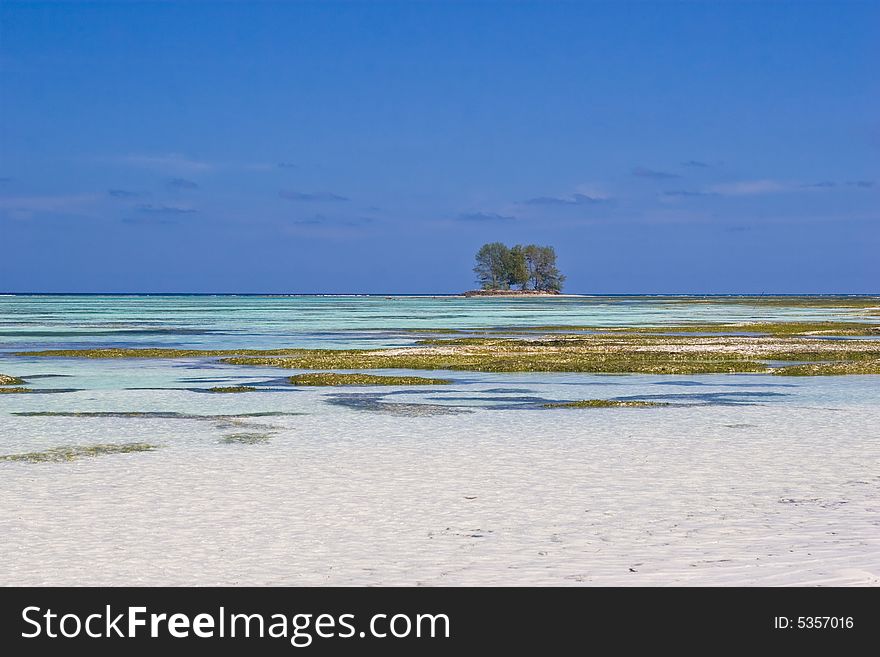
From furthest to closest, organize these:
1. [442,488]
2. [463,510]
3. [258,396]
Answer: [258,396], [442,488], [463,510]

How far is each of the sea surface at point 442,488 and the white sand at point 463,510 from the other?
0.16 ft

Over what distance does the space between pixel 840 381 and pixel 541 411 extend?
1245cm

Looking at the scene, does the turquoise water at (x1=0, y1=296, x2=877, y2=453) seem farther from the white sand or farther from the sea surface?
the white sand

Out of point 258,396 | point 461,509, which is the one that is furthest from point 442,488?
point 258,396

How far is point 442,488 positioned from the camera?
16281 mm

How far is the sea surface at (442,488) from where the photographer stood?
1175 centimetres

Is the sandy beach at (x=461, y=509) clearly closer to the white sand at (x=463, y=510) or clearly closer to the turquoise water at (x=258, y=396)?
the white sand at (x=463, y=510)

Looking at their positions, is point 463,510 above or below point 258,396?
below

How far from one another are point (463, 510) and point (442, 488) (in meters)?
1.60

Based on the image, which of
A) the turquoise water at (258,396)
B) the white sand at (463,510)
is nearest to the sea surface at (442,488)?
the white sand at (463,510)

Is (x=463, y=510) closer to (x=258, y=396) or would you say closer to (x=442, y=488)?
(x=442, y=488)

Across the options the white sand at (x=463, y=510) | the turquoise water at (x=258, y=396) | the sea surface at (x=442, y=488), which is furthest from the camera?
the turquoise water at (x=258, y=396)
